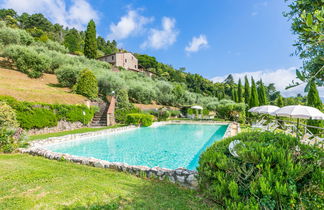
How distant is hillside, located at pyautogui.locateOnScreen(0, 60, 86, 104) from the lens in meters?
11.4

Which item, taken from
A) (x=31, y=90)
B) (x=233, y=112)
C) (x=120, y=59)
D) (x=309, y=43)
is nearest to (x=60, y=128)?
(x=31, y=90)

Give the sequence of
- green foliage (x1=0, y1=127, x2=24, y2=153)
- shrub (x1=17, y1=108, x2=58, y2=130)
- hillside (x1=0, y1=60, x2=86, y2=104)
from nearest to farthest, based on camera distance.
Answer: green foliage (x1=0, y1=127, x2=24, y2=153)
shrub (x1=17, y1=108, x2=58, y2=130)
hillside (x1=0, y1=60, x2=86, y2=104)

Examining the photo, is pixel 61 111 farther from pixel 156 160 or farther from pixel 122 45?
pixel 122 45

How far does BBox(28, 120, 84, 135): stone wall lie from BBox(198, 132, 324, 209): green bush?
11.5m

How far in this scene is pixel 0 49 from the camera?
18.8m

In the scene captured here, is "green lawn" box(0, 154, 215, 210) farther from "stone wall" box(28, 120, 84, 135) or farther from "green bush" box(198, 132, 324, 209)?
"stone wall" box(28, 120, 84, 135)

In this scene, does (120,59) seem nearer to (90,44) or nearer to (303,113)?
(90,44)

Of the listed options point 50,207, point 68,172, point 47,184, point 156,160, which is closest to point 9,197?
point 47,184

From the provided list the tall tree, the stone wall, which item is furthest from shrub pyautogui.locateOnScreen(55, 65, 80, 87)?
the tall tree

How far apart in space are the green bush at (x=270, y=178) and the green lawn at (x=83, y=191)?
886 mm

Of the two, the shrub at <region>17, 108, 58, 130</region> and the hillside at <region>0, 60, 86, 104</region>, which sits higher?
the hillside at <region>0, 60, 86, 104</region>

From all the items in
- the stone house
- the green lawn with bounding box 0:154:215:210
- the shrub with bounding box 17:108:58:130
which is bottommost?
the green lawn with bounding box 0:154:215:210

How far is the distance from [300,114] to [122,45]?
7166 cm

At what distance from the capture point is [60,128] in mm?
11578
